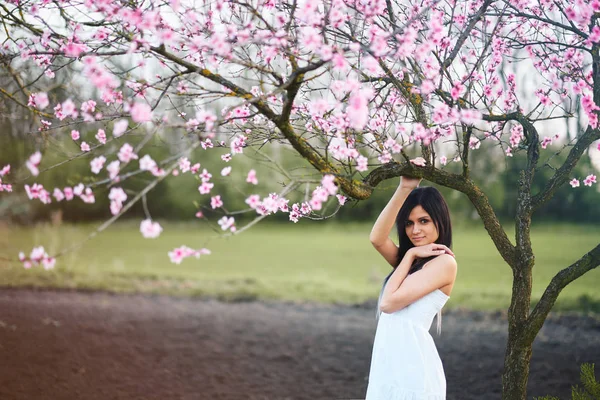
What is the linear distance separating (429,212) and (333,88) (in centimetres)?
74

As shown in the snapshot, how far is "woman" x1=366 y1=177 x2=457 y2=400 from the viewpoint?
228 cm

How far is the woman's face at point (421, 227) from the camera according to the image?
8.30ft

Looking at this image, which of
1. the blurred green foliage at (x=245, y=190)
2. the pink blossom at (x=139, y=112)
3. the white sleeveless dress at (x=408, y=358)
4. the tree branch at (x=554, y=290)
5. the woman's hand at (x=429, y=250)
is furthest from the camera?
the blurred green foliage at (x=245, y=190)

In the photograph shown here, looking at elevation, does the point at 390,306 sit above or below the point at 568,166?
below

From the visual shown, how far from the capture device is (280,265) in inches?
531

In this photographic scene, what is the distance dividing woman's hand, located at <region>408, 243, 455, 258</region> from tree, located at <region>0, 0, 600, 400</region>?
0.37 m

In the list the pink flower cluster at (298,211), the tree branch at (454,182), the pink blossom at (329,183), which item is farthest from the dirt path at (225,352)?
the pink blossom at (329,183)

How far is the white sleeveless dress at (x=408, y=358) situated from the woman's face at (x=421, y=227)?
0.27 metres

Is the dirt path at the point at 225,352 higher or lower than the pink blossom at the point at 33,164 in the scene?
lower

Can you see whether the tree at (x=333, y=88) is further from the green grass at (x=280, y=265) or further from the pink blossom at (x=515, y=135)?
the green grass at (x=280, y=265)

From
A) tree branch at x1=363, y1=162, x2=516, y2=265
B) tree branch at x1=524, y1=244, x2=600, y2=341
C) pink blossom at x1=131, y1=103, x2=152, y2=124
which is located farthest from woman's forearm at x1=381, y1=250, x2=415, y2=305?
pink blossom at x1=131, y1=103, x2=152, y2=124

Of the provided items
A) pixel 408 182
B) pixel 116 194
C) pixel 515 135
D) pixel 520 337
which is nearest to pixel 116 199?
pixel 116 194

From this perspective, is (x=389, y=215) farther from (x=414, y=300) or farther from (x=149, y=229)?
(x=149, y=229)

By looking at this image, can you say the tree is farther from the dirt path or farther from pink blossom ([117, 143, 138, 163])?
the dirt path
